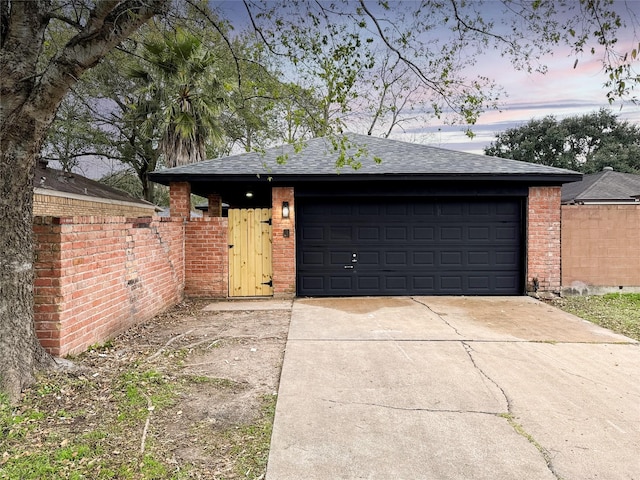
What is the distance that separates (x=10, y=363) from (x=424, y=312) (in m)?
5.56

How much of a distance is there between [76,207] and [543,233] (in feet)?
41.1

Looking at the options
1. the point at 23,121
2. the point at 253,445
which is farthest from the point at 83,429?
the point at 23,121

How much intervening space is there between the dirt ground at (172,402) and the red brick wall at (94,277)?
303 mm

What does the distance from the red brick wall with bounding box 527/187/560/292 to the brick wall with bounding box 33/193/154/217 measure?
11.1m

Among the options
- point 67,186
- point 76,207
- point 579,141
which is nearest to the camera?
point 67,186

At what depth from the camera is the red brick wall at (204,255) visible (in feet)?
26.9

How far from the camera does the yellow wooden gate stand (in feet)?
27.3

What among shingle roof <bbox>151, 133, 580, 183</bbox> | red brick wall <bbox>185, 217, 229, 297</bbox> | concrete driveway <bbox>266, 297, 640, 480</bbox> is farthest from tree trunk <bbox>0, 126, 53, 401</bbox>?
red brick wall <bbox>185, 217, 229, 297</bbox>

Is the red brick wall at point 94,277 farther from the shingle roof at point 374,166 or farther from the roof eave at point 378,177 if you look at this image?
the shingle roof at point 374,166

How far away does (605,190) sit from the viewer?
16.2m

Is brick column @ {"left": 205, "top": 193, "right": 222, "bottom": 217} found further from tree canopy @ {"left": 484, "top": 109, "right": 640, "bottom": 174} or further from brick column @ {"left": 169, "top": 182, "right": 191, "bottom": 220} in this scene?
tree canopy @ {"left": 484, "top": 109, "right": 640, "bottom": 174}

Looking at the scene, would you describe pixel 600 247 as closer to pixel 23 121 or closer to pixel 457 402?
pixel 457 402

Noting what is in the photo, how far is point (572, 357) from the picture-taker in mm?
4531

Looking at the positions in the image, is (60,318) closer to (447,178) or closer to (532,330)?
(532,330)
